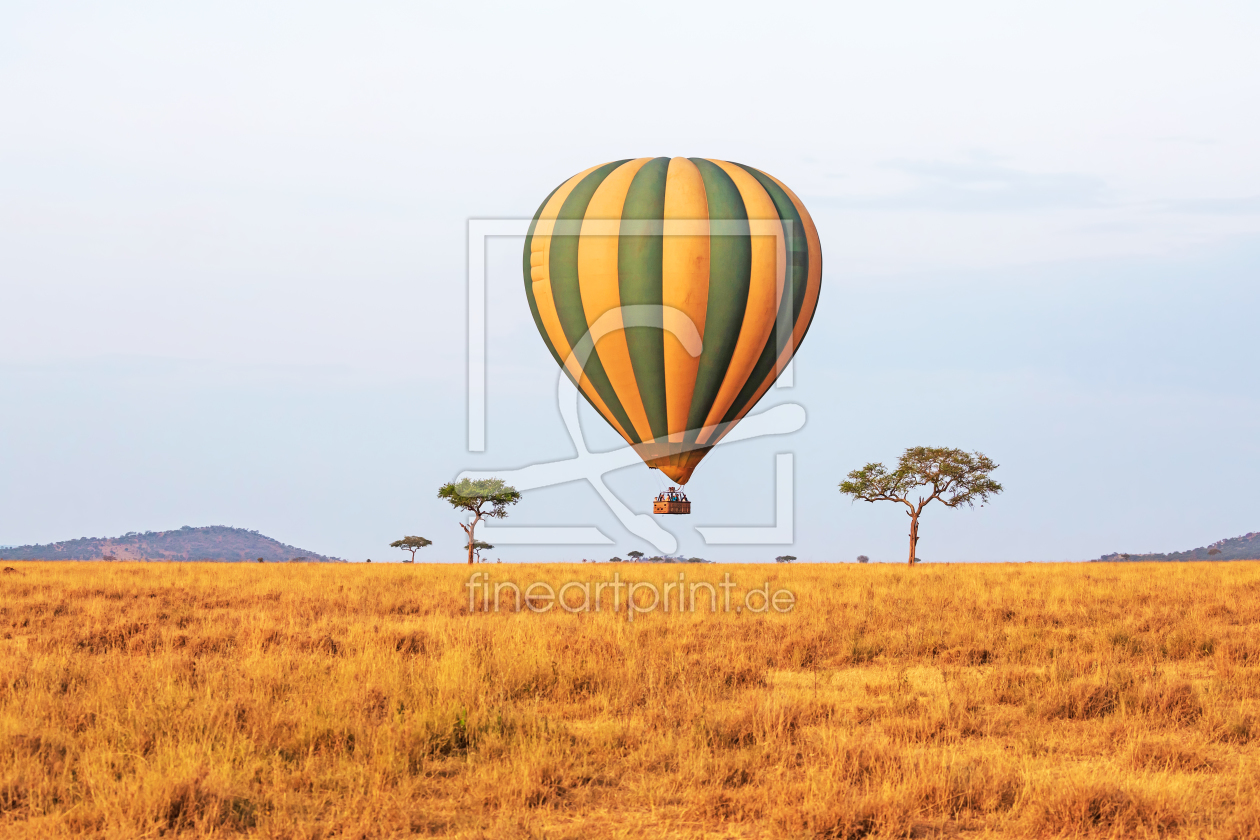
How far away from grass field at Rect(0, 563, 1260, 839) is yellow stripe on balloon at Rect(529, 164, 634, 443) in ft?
20.1

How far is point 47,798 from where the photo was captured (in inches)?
302

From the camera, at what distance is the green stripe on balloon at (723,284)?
21.1 meters

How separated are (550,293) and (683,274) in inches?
129

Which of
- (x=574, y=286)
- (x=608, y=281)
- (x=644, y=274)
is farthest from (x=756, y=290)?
(x=574, y=286)

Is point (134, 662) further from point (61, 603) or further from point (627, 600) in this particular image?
point (627, 600)

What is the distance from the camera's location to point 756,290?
21500mm

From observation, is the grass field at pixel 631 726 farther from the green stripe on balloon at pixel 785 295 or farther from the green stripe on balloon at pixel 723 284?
the green stripe on balloon at pixel 785 295

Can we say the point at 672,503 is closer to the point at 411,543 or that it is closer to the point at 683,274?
the point at 683,274

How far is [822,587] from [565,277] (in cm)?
967

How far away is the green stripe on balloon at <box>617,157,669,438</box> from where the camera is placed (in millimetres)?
21188

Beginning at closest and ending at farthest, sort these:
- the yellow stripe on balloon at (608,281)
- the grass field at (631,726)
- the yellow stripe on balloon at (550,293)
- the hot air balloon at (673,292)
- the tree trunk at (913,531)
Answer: the grass field at (631,726) → the hot air balloon at (673,292) → the yellow stripe on balloon at (608,281) → the yellow stripe on balloon at (550,293) → the tree trunk at (913,531)

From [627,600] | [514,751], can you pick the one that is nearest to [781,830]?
[514,751]

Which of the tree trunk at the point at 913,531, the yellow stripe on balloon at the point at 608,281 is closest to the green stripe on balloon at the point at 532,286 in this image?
the yellow stripe on balloon at the point at 608,281

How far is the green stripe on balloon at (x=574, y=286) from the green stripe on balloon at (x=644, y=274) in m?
0.98
